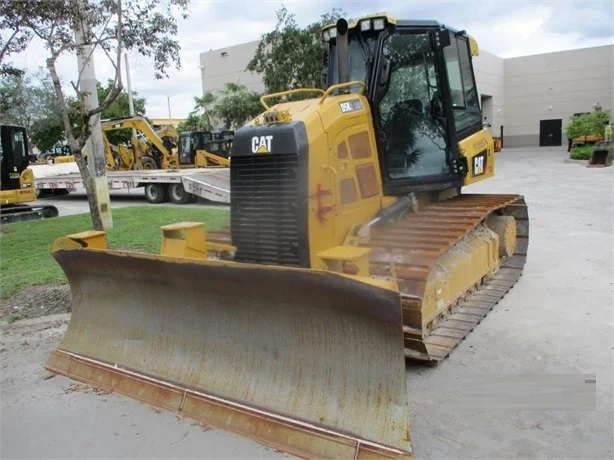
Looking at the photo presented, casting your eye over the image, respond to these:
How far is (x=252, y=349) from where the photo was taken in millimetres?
3672

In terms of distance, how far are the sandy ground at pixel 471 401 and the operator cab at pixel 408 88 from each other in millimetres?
1571

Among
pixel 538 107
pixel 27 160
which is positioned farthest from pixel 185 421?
pixel 538 107

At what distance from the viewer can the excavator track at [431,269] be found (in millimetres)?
3803

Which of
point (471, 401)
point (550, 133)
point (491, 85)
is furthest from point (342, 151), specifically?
point (550, 133)

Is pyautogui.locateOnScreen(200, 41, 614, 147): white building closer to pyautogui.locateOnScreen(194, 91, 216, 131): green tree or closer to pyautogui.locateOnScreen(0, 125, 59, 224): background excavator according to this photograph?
pyautogui.locateOnScreen(194, 91, 216, 131): green tree

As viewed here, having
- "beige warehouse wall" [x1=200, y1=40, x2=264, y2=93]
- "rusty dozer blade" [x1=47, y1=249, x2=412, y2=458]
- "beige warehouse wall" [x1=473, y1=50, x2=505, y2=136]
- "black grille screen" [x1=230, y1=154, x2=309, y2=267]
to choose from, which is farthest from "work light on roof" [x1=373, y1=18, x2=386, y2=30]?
"beige warehouse wall" [x1=473, y1=50, x2=505, y2=136]

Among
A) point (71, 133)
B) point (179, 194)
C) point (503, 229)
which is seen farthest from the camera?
point (179, 194)

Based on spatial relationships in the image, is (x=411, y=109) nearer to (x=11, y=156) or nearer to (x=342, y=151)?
(x=342, y=151)

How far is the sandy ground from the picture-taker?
10.6 ft

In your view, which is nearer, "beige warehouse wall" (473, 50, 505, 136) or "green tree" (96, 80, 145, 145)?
"green tree" (96, 80, 145, 145)

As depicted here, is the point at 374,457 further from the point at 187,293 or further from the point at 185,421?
the point at 187,293

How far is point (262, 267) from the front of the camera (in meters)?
3.31

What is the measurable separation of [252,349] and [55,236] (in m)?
8.75

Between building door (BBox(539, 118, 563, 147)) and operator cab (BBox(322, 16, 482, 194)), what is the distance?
4081cm
